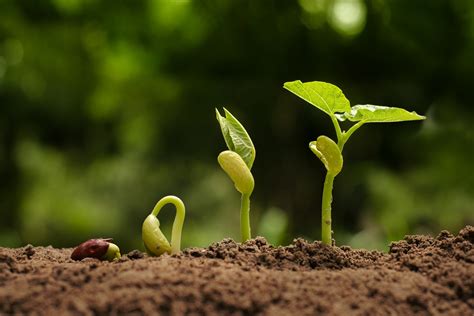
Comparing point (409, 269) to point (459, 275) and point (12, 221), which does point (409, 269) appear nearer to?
point (459, 275)

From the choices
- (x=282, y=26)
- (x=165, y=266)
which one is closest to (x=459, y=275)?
(x=165, y=266)

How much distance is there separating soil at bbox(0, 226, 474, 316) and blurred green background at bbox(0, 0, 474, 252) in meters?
2.83

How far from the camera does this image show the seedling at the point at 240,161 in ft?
3.90

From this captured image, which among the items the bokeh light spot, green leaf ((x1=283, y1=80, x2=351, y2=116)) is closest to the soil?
green leaf ((x1=283, y1=80, x2=351, y2=116))

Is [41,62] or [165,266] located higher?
[41,62]

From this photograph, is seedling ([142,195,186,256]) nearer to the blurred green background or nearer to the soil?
the soil

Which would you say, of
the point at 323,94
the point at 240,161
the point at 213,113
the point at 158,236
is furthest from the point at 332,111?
the point at 213,113

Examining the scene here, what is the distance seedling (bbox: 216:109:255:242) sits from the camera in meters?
1.19

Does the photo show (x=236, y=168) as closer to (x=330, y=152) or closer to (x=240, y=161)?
(x=240, y=161)

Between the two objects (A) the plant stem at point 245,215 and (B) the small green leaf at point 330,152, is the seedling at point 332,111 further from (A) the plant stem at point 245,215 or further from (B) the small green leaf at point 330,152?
(A) the plant stem at point 245,215

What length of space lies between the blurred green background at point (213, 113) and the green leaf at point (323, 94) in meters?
2.81

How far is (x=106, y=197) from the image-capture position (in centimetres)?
454

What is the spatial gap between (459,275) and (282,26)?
3973 millimetres

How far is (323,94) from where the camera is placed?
3.78 ft
